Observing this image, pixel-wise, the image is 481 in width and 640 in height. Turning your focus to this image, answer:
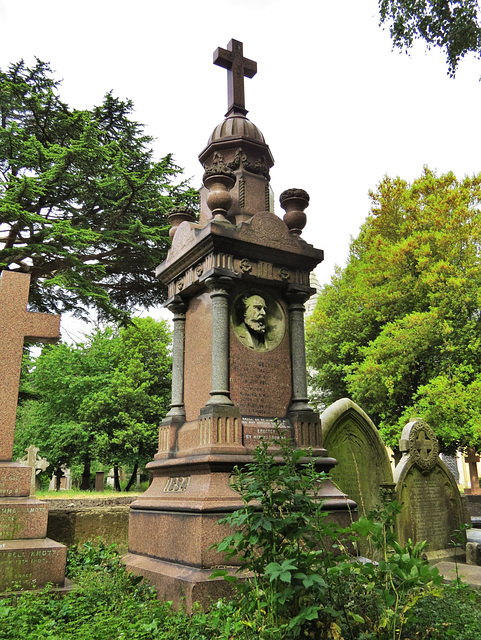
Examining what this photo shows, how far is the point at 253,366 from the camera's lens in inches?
241

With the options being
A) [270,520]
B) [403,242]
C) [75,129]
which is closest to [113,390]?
[75,129]

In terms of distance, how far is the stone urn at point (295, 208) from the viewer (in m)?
6.86

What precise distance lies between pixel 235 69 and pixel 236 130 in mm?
1213

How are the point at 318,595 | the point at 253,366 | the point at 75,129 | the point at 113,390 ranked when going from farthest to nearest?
the point at 113,390 < the point at 75,129 < the point at 253,366 < the point at 318,595

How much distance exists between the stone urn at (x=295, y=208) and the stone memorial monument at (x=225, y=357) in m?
0.01

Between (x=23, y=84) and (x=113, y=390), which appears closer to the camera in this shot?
(x=23, y=84)

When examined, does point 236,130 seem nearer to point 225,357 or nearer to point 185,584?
point 225,357

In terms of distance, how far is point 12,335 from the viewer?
6.30 m

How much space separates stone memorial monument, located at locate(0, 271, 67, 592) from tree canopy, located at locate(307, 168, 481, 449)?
42.5 feet

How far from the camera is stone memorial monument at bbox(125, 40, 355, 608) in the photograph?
17.3 feet

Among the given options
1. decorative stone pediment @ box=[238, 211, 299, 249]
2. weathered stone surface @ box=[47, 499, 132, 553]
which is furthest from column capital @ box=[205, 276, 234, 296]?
weathered stone surface @ box=[47, 499, 132, 553]

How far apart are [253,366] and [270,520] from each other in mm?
3124

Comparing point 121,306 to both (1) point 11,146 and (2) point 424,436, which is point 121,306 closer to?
(1) point 11,146

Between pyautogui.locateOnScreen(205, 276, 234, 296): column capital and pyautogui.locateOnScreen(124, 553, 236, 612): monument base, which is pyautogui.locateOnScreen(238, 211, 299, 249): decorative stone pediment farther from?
pyautogui.locateOnScreen(124, 553, 236, 612): monument base
